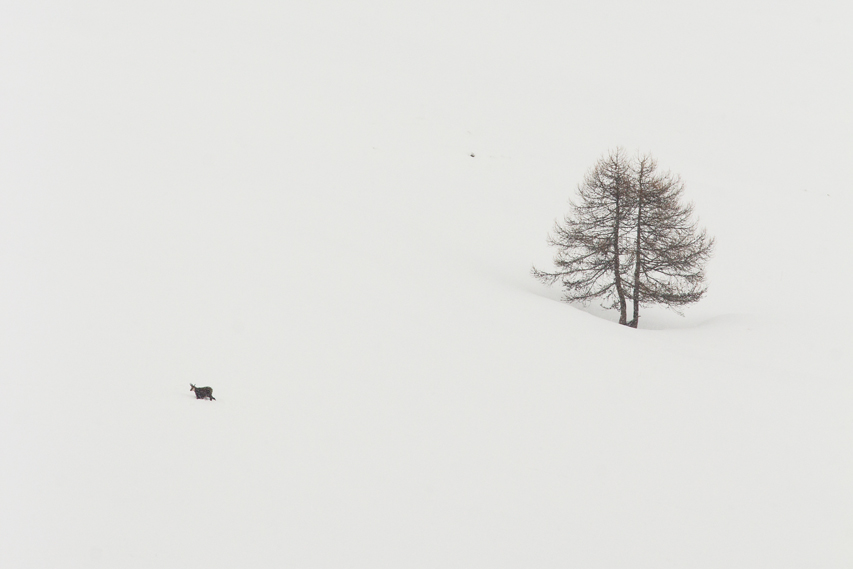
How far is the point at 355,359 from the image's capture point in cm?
1143

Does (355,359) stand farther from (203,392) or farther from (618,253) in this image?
(618,253)

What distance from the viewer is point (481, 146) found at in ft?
135

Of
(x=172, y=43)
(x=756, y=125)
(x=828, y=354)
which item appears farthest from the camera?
(x=756, y=125)

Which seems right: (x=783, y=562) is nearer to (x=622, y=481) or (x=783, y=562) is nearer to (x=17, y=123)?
(x=622, y=481)

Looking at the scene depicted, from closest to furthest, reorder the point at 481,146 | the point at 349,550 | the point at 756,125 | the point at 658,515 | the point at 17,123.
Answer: the point at 349,550 → the point at 658,515 → the point at 17,123 → the point at 481,146 → the point at 756,125

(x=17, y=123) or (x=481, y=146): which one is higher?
(x=481, y=146)

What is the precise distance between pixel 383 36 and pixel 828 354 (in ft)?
173

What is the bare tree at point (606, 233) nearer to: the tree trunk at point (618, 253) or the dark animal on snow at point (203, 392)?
the tree trunk at point (618, 253)

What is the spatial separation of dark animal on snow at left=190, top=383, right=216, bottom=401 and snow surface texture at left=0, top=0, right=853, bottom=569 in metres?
0.12

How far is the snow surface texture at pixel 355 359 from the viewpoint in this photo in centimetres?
657

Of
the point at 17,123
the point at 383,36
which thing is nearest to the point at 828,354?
the point at 17,123

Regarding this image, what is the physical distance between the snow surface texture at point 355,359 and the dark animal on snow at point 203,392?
0.41ft

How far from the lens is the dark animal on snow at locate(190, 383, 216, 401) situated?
816 cm

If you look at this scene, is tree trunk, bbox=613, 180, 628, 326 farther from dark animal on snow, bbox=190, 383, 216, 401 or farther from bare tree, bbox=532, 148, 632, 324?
dark animal on snow, bbox=190, 383, 216, 401
